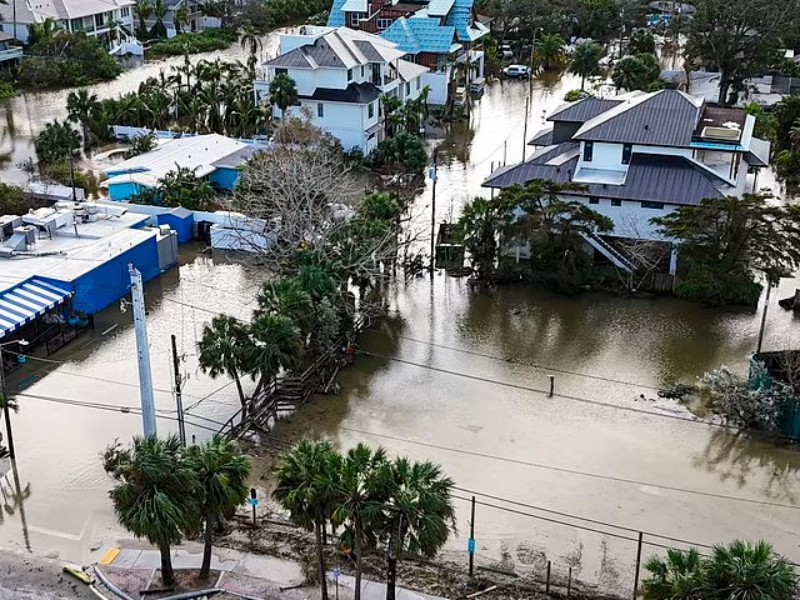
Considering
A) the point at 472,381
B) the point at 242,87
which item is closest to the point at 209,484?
the point at 472,381

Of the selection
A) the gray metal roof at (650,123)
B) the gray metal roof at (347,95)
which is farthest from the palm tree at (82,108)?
the gray metal roof at (650,123)

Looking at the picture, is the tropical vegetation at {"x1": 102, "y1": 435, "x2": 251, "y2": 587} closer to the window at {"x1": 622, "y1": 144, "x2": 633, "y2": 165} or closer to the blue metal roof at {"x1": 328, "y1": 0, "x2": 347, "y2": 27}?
the window at {"x1": 622, "y1": 144, "x2": 633, "y2": 165}

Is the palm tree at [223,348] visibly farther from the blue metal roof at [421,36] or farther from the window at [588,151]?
the blue metal roof at [421,36]

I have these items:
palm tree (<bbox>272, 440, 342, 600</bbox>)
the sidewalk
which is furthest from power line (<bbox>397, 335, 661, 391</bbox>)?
palm tree (<bbox>272, 440, 342, 600</bbox>)

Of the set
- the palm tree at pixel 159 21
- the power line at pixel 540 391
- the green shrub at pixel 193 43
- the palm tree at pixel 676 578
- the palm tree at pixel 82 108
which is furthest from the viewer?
the palm tree at pixel 159 21

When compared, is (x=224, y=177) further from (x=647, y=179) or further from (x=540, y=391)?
(x=540, y=391)

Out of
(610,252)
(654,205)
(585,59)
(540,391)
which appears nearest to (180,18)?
(585,59)

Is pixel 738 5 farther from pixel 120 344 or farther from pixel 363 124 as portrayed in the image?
pixel 120 344
